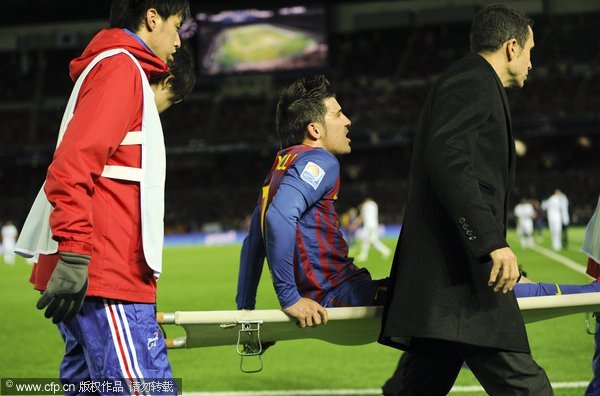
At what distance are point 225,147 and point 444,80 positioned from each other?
45.4 meters

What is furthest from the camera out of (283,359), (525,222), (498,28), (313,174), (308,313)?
(525,222)

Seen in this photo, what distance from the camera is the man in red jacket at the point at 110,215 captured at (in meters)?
3.14

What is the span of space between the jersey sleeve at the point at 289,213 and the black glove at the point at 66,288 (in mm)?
1197

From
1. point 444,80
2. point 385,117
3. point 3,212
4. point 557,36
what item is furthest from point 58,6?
point 444,80

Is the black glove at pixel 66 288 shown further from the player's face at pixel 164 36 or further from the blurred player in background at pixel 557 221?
the blurred player in background at pixel 557 221

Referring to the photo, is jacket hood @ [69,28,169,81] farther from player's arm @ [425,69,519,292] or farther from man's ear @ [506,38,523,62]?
man's ear @ [506,38,523,62]

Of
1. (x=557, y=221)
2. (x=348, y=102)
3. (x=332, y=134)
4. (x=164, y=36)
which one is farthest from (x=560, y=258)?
(x=348, y=102)

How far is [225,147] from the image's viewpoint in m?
48.8

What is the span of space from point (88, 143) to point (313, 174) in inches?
53.6

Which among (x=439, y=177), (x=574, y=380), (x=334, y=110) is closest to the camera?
(x=439, y=177)

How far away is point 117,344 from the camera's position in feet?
10.9

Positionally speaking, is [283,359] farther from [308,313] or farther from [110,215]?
[110,215]

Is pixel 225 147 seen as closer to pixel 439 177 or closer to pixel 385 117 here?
pixel 385 117

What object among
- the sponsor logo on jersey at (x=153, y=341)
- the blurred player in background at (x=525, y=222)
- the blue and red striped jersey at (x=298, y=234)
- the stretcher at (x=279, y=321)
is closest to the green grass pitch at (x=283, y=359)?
the stretcher at (x=279, y=321)
